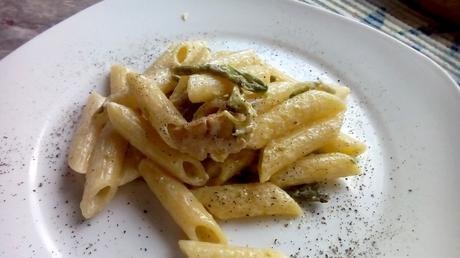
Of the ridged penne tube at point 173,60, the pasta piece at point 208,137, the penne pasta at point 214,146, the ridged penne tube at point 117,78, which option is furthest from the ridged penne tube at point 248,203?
the ridged penne tube at point 117,78

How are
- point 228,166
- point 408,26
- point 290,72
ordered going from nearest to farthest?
point 228,166, point 290,72, point 408,26

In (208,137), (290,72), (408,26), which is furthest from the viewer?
(408,26)

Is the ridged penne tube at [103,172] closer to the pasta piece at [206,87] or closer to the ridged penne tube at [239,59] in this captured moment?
the pasta piece at [206,87]

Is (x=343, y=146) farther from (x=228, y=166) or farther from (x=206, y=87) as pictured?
(x=206, y=87)

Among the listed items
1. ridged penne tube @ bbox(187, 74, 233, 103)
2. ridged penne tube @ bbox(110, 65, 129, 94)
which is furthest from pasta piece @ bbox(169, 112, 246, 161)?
ridged penne tube @ bbox(110, 65, 129, 94)

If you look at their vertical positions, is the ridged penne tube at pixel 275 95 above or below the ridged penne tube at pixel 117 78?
above

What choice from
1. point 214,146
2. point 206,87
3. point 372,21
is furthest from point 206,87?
point 372,21

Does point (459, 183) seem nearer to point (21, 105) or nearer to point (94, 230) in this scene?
point (94, 230)

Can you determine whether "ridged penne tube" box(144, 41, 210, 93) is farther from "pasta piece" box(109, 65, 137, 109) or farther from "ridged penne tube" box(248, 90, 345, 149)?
"ridged penne tube" box(248, 90, 345, 149)
